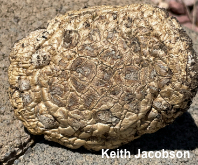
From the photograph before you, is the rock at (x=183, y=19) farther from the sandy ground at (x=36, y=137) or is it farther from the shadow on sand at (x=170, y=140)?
the shadow on sand at (x=170, y=140)

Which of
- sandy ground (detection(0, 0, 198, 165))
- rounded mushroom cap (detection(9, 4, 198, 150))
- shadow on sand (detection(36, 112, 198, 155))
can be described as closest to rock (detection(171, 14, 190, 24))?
sandy ground (detection(0, 0, 198, 165))

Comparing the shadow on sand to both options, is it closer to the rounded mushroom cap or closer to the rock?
the rounded mushroom cap

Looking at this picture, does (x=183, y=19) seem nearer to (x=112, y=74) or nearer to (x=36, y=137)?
(x=112, y=74)

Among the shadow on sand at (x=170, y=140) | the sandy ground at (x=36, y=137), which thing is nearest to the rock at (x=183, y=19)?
the sandy ground at (x=36, y=137)

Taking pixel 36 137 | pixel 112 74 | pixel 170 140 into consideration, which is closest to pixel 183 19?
pixel 170 140

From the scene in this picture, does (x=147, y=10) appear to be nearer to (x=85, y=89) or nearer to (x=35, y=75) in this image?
(x=85, y=89)

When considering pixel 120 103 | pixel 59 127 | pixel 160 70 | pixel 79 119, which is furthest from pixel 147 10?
pixel 59 127
